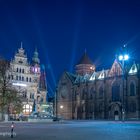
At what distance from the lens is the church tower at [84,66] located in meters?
141

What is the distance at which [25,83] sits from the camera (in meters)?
119

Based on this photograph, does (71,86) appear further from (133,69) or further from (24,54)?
(133,69)

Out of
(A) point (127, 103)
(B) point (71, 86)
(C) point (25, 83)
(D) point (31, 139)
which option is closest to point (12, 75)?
(C) point (25, 83)

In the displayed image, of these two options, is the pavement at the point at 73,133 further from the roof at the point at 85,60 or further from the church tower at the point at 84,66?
the roof at the point at 85,60

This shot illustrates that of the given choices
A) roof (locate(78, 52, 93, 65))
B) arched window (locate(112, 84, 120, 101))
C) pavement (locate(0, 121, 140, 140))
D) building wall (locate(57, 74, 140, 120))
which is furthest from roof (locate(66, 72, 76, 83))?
pavement (locate(0, 121, 140, 140))

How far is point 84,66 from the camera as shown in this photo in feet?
465

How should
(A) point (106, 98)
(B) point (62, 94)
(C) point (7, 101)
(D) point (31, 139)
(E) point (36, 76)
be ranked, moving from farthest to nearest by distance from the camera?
1. (B) point (62, 94)
2. (E) point (36, 76)
3. (A) point (106, 98)
4. (C) point (7, 101)
5. (D) point (31, 139)

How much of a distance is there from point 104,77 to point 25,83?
89.1 ft

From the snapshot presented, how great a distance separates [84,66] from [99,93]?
2620 centimetres

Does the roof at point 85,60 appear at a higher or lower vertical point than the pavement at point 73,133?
higher

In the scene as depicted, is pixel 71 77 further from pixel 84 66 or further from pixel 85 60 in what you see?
pixel 85 60

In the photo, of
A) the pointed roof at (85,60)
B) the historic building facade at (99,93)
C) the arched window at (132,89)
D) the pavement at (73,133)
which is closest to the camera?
the pavement at (73,133)

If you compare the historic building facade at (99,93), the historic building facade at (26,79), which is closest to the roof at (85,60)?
the historic building facade at (99,93)

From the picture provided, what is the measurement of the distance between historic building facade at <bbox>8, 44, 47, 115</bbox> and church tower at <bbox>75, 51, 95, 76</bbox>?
833 inches
